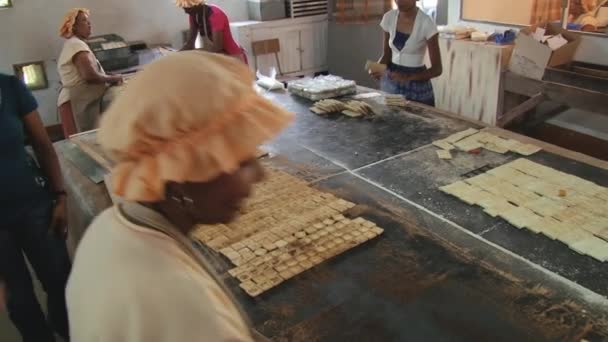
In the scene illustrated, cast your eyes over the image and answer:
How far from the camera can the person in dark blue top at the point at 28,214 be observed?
6.89ft

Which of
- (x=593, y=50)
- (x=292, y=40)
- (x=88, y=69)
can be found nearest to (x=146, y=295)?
(x=88, y=69)

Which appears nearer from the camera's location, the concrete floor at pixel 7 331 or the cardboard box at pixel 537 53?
the concrete floor at pixel 7 331

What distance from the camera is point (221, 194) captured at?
3.17 ft

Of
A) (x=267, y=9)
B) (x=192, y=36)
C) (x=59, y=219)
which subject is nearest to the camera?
(x=59, y=219)

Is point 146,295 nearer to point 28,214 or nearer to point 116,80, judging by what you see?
point 28,214

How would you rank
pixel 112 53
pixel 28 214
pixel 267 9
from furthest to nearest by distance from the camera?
pixel 267 9
pixel 112 53
pixel 28 214

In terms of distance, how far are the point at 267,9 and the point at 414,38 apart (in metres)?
3.42

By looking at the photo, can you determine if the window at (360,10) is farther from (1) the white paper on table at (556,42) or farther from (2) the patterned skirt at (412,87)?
(2) the patterned skirt at (412,87)

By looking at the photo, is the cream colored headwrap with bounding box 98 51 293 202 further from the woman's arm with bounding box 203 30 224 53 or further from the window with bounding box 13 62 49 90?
the window with bounding box 13 62 49 90

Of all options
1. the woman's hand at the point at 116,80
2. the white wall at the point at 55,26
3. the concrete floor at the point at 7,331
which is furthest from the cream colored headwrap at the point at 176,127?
the white wall at the point at 55,26

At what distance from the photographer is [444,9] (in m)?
5.58

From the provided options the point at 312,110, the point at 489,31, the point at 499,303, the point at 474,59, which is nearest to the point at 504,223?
the point at 499,303

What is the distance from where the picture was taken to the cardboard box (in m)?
4.07

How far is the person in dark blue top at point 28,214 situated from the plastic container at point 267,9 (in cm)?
457
